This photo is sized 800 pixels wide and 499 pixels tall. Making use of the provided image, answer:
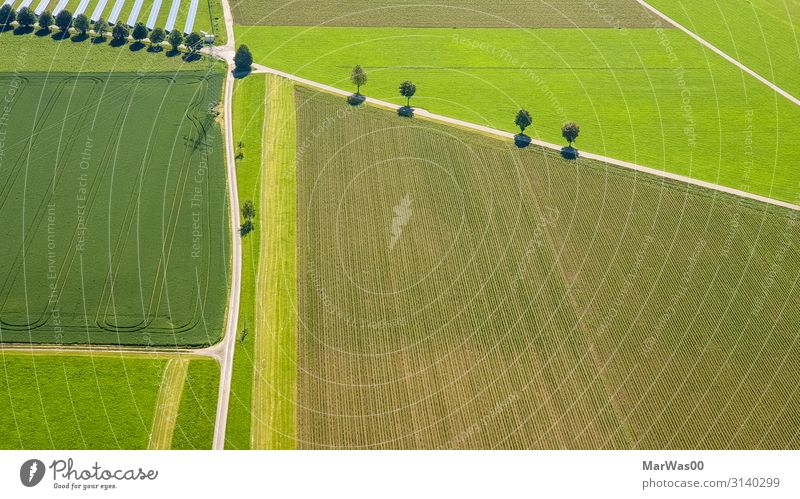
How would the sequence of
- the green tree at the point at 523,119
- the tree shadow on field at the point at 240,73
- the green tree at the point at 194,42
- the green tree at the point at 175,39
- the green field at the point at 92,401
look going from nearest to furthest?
the green field at the point at 92,401 → the green tree at the point at 523,119 → the tree shadow on field at the point at 240,73 → the green tree at the point at 175,39 → the green tree at the point at 194,42

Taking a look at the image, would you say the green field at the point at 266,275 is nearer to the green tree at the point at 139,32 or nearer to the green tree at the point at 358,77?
the green tree at the point at 358,77

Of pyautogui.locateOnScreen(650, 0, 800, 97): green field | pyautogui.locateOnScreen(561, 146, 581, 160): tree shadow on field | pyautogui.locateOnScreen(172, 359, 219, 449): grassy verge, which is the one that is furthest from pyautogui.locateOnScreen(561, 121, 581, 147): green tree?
pyautogui.locateOnScreen(172, 359, 219, 449): grassy verge

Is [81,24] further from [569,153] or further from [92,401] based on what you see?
[569,153]

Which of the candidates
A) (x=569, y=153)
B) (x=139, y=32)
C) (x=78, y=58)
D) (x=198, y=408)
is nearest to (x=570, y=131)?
(x=569, y=153)

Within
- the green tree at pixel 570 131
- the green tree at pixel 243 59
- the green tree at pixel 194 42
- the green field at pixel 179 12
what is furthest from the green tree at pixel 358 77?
the green tree at pixel 570 131

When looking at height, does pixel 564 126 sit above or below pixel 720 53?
below

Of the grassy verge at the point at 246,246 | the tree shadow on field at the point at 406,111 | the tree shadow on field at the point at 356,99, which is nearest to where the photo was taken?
the grassy verge at the point at 246,246

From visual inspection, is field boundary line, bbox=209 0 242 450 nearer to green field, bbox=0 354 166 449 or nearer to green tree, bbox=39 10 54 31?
green field, bbox=0 354 166 449
